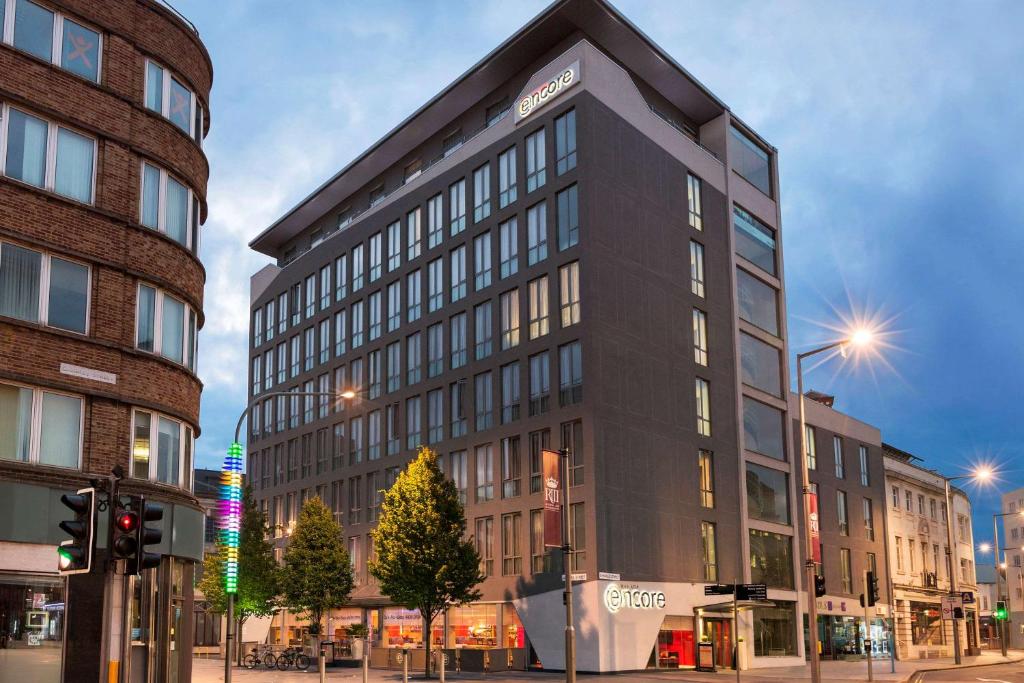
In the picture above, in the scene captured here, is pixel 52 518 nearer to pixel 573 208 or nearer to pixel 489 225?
pixel 573 208

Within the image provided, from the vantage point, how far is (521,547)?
174ft

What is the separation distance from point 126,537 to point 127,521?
0.74ft

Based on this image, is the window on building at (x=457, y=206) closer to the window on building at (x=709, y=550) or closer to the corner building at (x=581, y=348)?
the corner building at (x=581, y=348)

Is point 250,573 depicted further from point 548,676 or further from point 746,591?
point 746,591

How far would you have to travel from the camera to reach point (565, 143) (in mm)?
53875

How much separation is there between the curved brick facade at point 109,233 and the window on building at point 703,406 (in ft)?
113

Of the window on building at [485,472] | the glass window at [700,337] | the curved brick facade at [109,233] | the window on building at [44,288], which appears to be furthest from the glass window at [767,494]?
the window on building at [44,288]

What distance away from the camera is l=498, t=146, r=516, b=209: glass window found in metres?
57.5

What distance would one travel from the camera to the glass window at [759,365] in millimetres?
62656

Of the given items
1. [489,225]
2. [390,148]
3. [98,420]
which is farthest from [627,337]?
[98,420]

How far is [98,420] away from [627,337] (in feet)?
106

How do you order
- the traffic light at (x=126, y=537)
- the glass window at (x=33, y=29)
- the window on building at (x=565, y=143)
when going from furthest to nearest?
the window on building at (x=565, y=143) < the glass window at (x=33, y=29) < the traffic light at (x=126, y=537)

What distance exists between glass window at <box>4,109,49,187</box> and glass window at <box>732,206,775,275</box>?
45.5 m

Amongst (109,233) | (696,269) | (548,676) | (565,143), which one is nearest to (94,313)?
(109,233)
